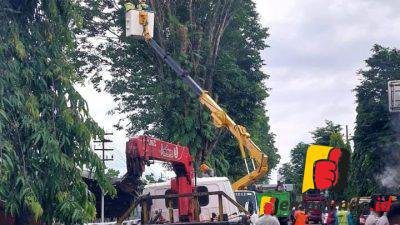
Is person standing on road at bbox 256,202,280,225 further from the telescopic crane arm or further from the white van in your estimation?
the telescopic crane arm

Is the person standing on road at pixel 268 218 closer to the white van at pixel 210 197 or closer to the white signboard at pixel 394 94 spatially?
the white van at pixel 210 197

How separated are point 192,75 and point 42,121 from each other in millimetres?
15851

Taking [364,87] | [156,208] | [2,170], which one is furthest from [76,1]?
[364,87]

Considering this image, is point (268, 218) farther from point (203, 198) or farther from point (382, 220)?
point (382, 220)

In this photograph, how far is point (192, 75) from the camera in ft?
88.7

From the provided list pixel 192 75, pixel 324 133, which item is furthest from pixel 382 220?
pixel 324 133

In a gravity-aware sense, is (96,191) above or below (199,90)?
below

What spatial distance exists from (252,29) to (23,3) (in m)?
22.0

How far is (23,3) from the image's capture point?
1200 centimetres

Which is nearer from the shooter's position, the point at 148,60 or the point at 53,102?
the point at 53,102

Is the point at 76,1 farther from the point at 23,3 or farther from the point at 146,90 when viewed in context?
the point at 146,90

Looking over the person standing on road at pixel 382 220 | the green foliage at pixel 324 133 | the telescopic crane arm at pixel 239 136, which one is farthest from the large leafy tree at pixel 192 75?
the green foliage at pixel 324 133

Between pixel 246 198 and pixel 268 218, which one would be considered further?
pixel 246 198

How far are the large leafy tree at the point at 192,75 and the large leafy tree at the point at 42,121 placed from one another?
45.1ft
